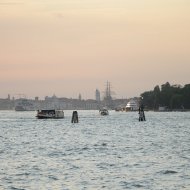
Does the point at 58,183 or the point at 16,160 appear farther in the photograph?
the point at 16,160

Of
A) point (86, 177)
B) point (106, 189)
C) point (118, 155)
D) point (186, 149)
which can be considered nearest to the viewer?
point (106, 189)

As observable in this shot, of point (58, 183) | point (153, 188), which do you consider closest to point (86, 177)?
point (58, 183)

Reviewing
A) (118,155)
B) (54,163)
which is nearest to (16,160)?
(54,163)

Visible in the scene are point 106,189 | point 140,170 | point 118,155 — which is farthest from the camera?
point 118,155

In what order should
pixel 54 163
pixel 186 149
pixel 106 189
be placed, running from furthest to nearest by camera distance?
1. pixel 186 149
2. pixel 54 163
3. pixel 106 189

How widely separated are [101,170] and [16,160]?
10.8m

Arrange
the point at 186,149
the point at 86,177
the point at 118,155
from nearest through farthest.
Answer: the point at 86,177 < the point at 118,155 < the point at 186,149

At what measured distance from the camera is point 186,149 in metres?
69.6

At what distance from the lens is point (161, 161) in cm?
5575

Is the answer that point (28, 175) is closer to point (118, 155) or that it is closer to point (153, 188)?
point (153, 188)

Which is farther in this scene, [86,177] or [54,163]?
[54,163]

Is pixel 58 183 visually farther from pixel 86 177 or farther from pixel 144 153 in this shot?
pixel 144 153

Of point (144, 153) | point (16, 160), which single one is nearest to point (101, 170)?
point (16, 160)

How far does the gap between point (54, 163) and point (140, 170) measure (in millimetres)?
8612
